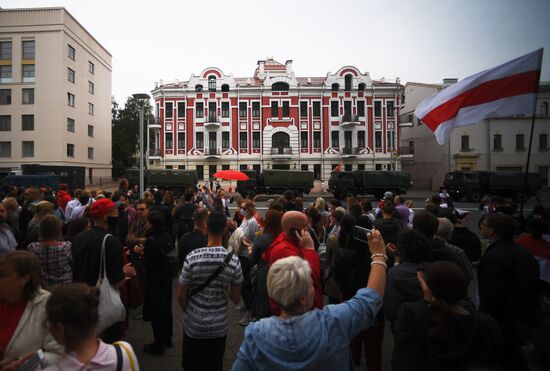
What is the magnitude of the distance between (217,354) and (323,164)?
39.4 metres

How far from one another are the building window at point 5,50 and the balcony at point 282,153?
31.0 m

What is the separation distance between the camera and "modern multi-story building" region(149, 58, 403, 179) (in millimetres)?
41469

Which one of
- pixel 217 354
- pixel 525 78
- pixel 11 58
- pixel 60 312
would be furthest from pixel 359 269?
pixel 11 58

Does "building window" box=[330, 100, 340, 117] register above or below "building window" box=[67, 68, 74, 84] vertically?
below

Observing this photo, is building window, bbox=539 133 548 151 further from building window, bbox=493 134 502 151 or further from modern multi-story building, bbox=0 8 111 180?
modern multi-story building, bbox=0 8 111 180

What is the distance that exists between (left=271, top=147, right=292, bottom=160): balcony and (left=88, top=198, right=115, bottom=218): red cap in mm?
37577

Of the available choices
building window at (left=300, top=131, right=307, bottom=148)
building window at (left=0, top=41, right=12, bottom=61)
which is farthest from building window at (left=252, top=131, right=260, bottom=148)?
building window at (left=0, top=41, right=12, bottom=61)

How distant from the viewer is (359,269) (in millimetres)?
3777

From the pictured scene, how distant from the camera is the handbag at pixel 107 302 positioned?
9.92 feet

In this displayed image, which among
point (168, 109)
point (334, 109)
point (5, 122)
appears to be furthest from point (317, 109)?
point (5, 122)

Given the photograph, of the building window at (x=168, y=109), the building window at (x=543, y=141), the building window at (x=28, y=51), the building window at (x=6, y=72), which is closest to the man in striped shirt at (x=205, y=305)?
the building window at (x=168, y=109)

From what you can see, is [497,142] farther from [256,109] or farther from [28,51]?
[28,51]

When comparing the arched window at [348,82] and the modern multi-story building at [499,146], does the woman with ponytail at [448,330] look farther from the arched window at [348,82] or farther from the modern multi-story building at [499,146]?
the arched window at [348,82]

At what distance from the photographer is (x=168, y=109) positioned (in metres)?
41.6
